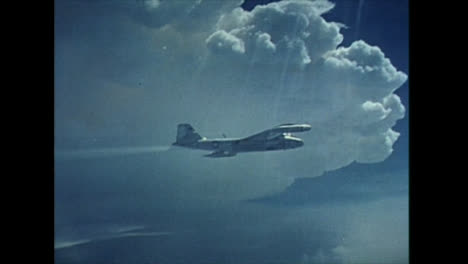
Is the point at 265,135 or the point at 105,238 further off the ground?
the point at 265,135

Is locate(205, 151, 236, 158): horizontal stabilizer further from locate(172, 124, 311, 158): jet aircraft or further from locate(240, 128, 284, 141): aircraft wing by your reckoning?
locate(240, 128, 284, 141): aircraft wing

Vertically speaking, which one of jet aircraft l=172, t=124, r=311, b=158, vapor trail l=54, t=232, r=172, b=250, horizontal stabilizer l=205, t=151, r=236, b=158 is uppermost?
jet aircraft l=172, t=124, r=311, b=158

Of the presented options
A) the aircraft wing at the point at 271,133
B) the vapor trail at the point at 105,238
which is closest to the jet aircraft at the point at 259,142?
the aircraft wing at the point at 271,133

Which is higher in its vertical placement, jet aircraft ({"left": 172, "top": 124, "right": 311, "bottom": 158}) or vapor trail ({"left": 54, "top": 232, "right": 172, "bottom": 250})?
jet aircraft ({"left": 172, "top": 124, "right": 311, "bottom": 158})

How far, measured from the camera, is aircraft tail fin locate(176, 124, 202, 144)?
3200 millimetres

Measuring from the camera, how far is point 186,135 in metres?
3.20

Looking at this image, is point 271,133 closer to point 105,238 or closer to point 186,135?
point 186,135

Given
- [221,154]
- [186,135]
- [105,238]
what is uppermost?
[186,135]

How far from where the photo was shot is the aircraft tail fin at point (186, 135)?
10.5ft

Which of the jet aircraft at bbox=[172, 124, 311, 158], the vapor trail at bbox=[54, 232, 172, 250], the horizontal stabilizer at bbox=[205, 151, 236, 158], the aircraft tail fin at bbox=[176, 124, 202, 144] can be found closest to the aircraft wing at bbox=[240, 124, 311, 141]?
the jet aircraft at bbox=[172, 124, 311, 158]

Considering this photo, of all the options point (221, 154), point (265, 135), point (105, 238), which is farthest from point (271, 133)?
point (105, 238)
